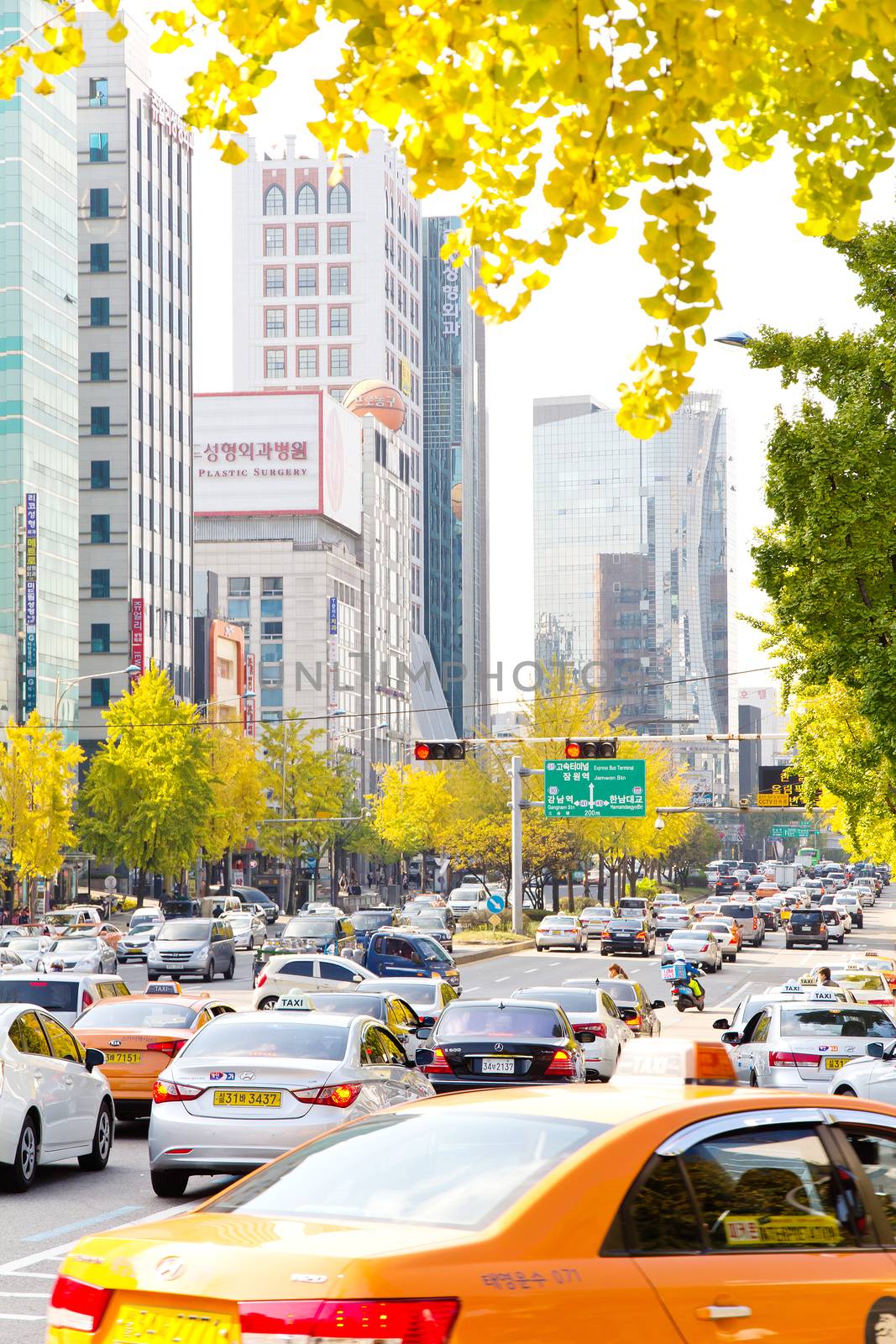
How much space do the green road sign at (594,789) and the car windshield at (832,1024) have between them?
43.2 metres

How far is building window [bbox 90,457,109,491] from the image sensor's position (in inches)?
4245

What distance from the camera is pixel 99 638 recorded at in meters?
107

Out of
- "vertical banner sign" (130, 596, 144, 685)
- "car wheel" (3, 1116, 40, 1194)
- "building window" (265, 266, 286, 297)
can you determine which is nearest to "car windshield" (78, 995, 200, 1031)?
"car wheel" (3, 1116, 40, 1194)

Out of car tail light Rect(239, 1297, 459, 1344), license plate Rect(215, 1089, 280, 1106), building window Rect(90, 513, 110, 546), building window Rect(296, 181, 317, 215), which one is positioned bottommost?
license plate Rect(215, 1089, 280, 1106)

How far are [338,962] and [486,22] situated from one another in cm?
3060

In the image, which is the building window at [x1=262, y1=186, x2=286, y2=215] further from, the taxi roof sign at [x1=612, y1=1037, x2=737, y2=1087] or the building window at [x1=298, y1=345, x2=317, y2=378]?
the taxi roof sign at [x1=612, y1=1037, x2=737, y2=1087]

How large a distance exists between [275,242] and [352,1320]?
192776mm

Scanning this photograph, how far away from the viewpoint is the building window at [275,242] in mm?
191125

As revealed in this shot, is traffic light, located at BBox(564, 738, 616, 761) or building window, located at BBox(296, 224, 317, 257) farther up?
building window, located at BBox(296, 224, 317, 257)

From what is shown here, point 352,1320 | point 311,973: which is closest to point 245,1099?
point 352,1320

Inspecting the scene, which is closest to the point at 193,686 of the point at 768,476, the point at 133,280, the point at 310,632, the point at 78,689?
the point at 78,689

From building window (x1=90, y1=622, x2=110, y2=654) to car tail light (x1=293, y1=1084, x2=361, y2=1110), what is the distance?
313 ft

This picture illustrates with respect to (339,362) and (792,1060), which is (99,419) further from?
(792,1060)

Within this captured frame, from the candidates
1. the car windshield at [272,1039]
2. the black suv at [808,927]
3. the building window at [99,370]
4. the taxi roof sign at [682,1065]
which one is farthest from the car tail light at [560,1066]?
the building window at [99,370]
